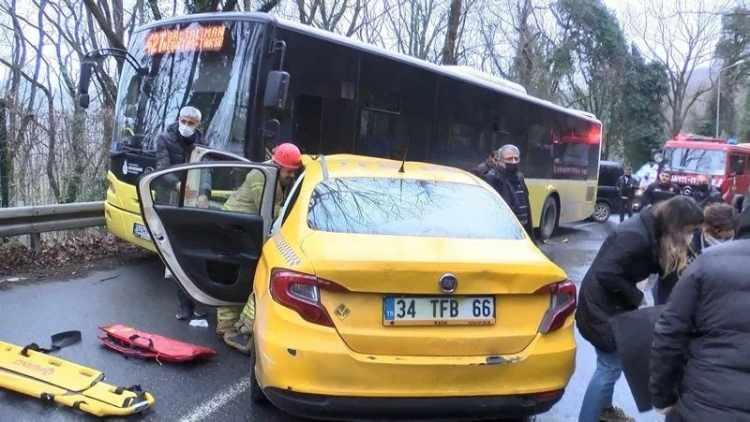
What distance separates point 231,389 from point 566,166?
12509 mm

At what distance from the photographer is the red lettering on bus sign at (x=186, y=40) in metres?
7.55

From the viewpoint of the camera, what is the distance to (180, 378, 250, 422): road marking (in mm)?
4105

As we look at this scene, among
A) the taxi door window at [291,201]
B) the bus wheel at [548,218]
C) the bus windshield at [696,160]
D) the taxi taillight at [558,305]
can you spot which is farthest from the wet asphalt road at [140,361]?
the bus windshield at [696,160]

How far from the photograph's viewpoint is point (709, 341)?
2357 mm

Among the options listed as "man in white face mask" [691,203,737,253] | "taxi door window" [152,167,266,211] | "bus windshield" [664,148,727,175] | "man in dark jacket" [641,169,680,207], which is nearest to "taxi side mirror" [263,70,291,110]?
"taxi door window" [152,167,266,211]

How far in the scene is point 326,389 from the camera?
329 centimetres

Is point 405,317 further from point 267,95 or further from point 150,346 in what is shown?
point 267,95

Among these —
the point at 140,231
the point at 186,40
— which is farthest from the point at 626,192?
the point at 140,231

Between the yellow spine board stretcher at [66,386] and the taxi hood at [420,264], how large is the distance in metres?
1.45

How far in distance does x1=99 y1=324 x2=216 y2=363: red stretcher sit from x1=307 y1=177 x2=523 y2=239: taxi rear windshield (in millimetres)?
1720

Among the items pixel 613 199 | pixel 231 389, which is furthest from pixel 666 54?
pixel 231 389

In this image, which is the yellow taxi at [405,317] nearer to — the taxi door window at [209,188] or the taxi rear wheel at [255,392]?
the taxi rear wheel at [255,392]

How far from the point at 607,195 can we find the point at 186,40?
53.6 ft

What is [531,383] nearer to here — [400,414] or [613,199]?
[400,414]
